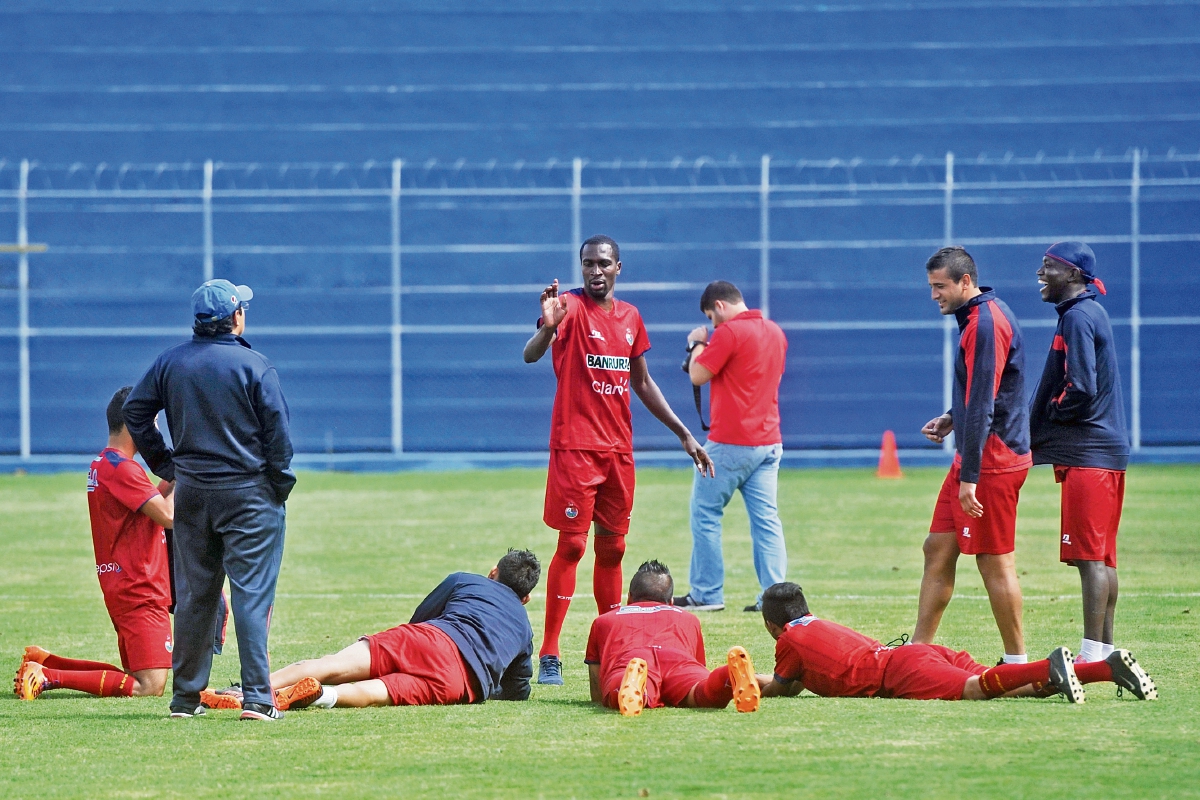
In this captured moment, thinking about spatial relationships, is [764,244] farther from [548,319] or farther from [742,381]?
[548,319]

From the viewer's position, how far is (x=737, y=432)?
955cm

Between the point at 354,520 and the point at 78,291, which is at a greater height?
the point at 78,291

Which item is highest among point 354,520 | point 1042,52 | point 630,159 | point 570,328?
point 1042,52

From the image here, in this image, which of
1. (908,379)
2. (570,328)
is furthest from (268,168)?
(570,328)

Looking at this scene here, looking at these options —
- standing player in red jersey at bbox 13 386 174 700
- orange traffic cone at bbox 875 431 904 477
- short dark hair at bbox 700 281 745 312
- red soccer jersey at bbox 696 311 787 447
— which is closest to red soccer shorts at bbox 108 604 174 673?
standing player in red jersey at bbox 13 386 174 700

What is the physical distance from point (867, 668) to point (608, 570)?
1.70m

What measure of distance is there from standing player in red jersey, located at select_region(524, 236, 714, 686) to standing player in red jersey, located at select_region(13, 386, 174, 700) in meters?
1.79

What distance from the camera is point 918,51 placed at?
2573cm

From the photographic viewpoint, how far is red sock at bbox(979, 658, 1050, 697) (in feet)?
18.8

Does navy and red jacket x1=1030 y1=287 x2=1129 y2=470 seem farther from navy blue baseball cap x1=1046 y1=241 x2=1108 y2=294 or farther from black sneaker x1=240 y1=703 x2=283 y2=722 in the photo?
black sneaker x1=240 y1=703 x2=283 y2=722

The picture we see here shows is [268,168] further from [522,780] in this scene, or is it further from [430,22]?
[522,780]

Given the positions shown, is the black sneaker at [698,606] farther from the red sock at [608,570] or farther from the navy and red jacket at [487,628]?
the navy and red jacket at [487,628]

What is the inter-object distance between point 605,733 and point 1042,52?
2266 centimetres

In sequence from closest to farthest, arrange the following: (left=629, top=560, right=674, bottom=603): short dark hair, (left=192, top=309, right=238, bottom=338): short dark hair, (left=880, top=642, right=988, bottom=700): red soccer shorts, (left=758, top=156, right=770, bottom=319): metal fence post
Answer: (left=192, top=309, right=238, bottom=338): short dark hair < (left=880, top=642, right=988, bottom=700): red soccer shorts < (left=629, top=560, right=674, bottom=603): short dark hair < (left=758, top=156, right=770, bottom=319): metal fence post
